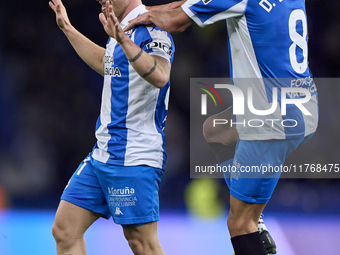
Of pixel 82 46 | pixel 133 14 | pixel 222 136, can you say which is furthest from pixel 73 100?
→ pixel 133 14

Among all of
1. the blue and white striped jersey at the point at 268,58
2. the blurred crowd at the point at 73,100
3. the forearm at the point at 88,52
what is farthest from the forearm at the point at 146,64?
the blurred crowd at the point at 73,100

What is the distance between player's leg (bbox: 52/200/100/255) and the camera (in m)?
2.65

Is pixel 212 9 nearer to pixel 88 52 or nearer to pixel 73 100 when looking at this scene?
pixel 88 52

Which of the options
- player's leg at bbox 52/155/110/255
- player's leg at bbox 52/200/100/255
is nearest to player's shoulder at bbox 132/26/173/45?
player's leg at bbox 52/155/110/255

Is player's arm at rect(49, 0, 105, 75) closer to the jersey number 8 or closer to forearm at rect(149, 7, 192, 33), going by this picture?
forearm at rect(149, 7, 192, 33)

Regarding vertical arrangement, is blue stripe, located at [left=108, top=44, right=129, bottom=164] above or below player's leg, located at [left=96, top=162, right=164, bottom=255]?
above

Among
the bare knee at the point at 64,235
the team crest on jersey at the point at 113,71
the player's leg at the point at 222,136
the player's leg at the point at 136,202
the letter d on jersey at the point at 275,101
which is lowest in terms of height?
the bare knee at the point at 64,235

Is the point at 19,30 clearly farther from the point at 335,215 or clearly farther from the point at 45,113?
the point at 335,215

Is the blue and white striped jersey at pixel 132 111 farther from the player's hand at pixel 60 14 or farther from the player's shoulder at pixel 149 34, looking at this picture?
the player's hand at pixel 60 14

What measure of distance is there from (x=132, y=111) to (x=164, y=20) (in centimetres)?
49

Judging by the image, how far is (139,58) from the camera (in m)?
2.38

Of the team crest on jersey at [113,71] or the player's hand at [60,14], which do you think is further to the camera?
the player's hand at [60,14]

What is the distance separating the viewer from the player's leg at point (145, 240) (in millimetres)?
2596

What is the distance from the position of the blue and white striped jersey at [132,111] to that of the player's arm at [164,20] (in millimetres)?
47
